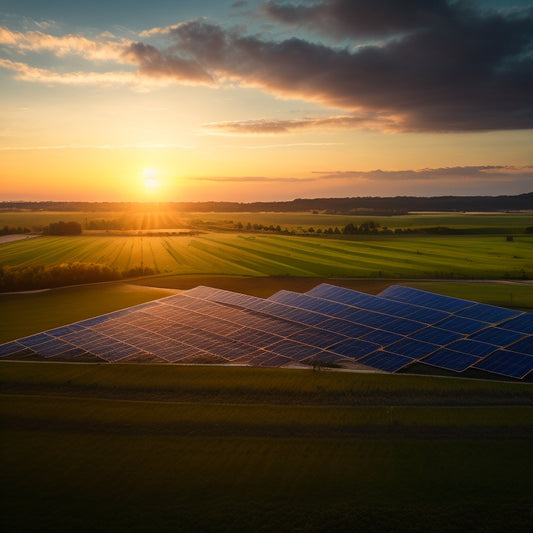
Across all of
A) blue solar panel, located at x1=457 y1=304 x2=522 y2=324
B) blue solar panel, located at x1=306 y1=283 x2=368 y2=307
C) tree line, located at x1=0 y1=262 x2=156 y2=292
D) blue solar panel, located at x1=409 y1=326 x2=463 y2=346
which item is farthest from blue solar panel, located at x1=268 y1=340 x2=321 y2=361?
tree line, located at x1=0 y1=262 x2=156 y2=292

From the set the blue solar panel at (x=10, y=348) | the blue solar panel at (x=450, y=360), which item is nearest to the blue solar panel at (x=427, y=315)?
the blue solar panel at (x=450, y=360)

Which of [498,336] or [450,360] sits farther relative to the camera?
[498,336]

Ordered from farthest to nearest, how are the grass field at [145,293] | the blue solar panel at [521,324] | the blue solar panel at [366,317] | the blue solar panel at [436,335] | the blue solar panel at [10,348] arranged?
the grass field at [145,293] < the blue solar panel at [366,317] < the blue solar panel at [521,324] < the blue solar panel at [10,348] < the blue solar panel at [436,335]

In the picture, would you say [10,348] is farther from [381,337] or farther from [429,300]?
[429,300]

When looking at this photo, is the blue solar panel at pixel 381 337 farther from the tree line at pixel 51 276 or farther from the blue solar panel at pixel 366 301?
the tree line at pixel 51 276

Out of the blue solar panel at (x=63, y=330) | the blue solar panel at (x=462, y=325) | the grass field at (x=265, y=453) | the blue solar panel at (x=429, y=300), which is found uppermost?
the blue solar panel at (x=429, y=300)

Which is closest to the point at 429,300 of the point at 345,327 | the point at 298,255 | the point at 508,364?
the point at 345,327
